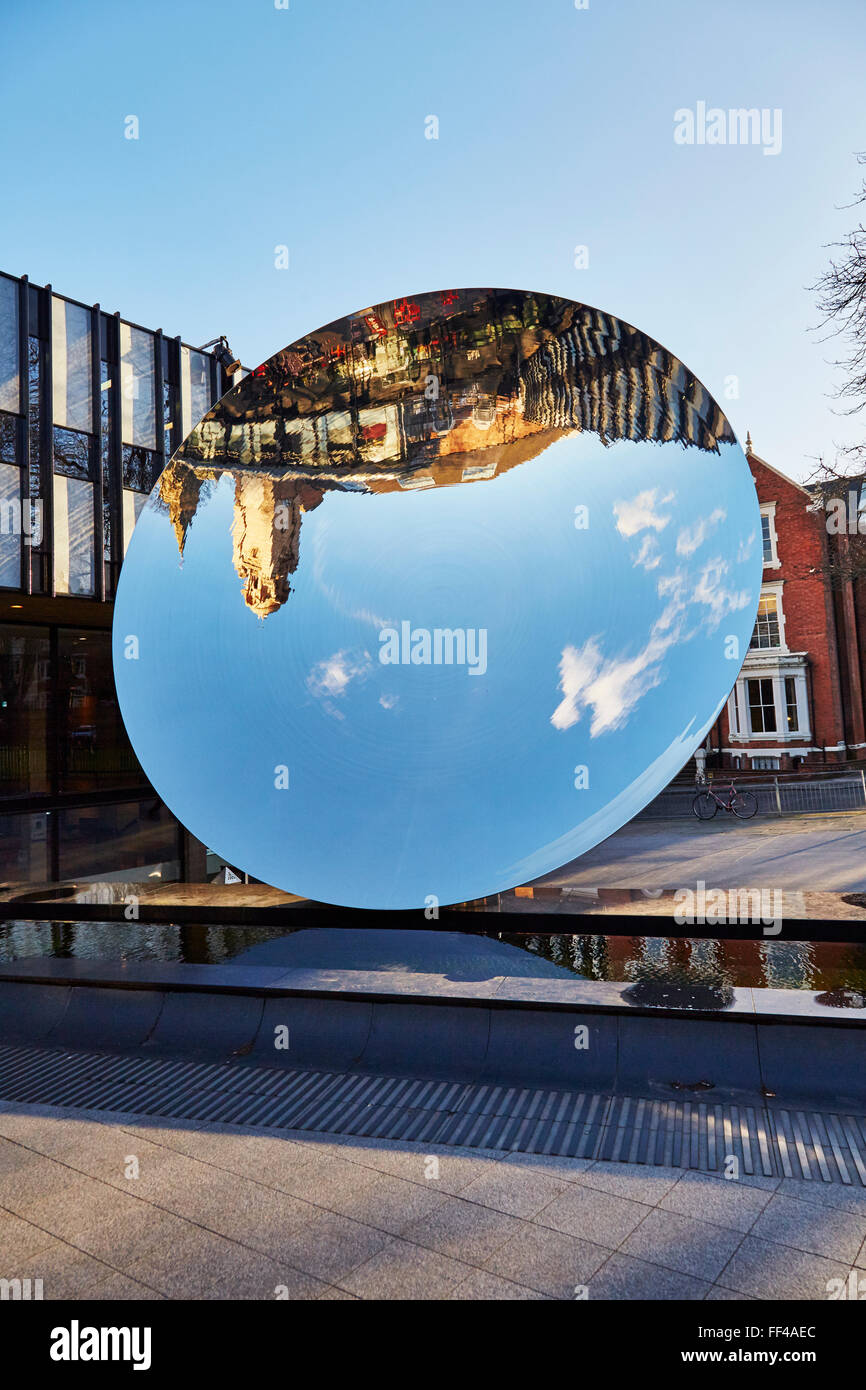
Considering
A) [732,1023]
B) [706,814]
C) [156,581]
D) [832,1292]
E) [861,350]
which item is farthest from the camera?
[706,814]

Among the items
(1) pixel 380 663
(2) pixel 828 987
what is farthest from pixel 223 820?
(2) pixel 828 987

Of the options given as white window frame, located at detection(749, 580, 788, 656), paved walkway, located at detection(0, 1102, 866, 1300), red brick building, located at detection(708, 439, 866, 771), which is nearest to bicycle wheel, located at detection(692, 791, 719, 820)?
red brick building, located at detection(708, 439, 866, 771)

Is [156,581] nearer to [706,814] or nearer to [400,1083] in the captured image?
[400,1083]

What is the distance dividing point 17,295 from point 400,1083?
17416 millimetres

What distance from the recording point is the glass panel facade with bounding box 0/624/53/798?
791 inches

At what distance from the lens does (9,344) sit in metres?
17.0

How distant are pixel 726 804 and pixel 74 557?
1656cm

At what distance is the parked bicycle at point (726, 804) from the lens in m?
21.9

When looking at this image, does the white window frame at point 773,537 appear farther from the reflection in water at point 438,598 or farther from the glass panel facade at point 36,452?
the reflection in water at point 438,598

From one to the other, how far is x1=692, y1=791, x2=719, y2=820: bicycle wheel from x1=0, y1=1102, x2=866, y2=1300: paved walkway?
1848 cm

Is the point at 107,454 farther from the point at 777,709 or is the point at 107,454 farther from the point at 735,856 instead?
the point at 777,709

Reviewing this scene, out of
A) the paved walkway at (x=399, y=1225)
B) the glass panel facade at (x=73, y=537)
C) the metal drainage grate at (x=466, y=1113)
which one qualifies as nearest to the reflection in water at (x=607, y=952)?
the metal drainage grate at (x=466, y=1113)

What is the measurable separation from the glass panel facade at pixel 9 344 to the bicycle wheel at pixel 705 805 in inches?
714
